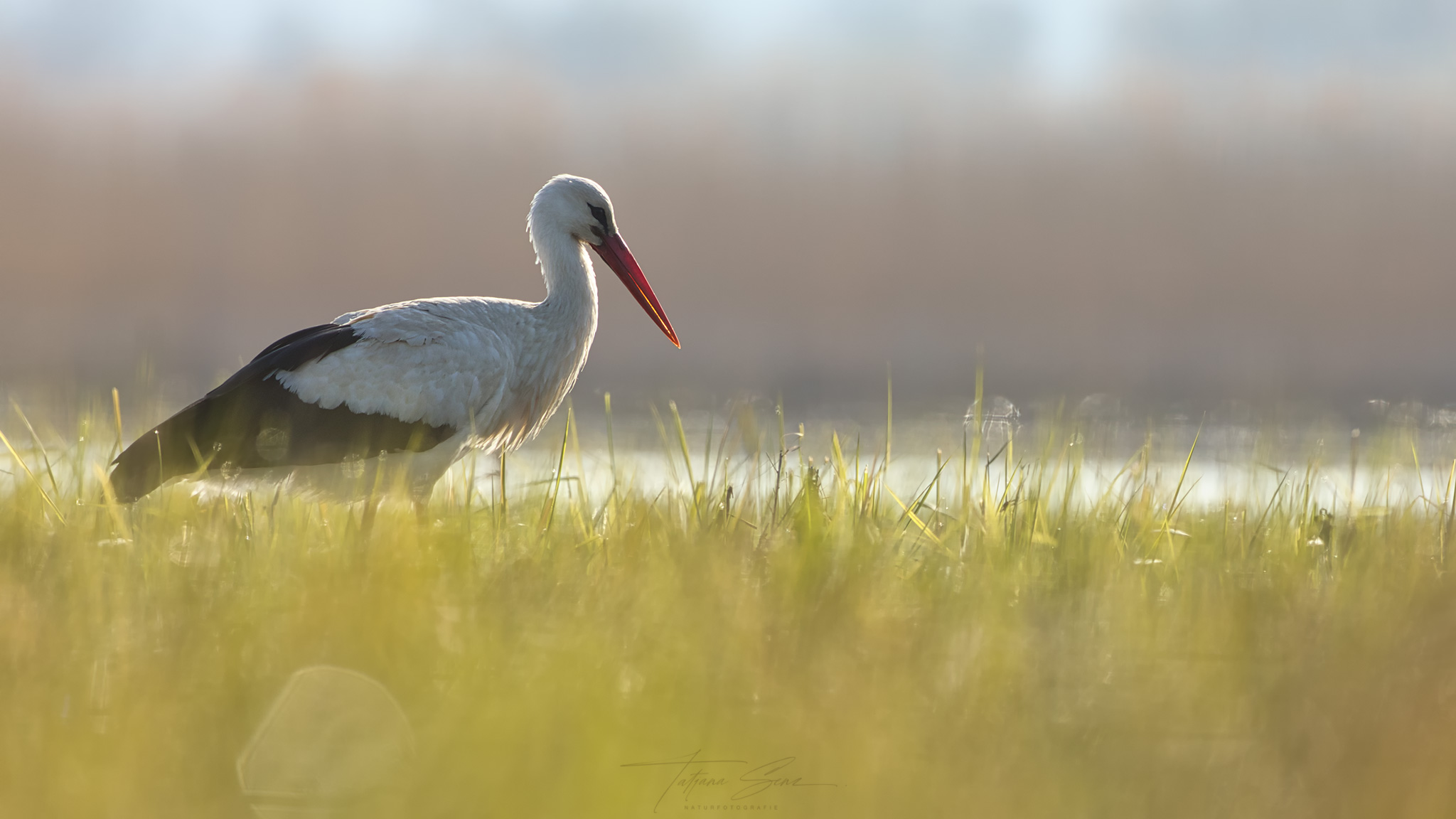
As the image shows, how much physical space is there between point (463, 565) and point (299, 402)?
2.25 m

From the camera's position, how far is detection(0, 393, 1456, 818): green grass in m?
1.59

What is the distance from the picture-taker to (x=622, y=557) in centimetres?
257

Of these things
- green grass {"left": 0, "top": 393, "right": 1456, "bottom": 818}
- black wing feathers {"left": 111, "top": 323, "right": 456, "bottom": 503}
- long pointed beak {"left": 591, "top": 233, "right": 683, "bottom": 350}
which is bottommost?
green grass {"left": 0, "top": 393, "right": 1456, "bottom": 818}

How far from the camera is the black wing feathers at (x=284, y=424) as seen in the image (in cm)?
415

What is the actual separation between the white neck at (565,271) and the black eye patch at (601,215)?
0.13 meters

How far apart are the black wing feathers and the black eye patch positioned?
4.04 feet

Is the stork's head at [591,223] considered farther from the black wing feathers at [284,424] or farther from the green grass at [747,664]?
the green grass at [747,664]

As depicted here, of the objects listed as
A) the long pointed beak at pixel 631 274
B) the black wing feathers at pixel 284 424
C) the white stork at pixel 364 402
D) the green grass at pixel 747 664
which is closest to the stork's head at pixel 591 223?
the long pointed beak at pixel 631 274

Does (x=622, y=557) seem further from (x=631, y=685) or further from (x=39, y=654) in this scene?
(x=39, y=654)

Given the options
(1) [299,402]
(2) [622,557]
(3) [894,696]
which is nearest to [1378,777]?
(3) [894,696]

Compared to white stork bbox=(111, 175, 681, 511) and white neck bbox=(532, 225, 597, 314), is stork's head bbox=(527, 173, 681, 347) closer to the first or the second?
white neck bbox=(532, 225, 597, 314)

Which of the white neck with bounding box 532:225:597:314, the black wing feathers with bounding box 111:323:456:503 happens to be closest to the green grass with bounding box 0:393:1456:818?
the black wing feathers with bounding box 111:323:456:503

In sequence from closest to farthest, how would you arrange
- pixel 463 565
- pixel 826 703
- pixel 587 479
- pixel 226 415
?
1. pixel 826 703
2. pixel 463 565
3. pixel 226 415
4. pixel 587 479

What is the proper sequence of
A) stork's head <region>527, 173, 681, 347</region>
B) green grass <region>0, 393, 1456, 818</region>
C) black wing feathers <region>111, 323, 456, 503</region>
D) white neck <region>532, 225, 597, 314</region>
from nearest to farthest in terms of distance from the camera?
1. green grass <region>0, 393, 1456, 818</region>
2. black wing feathers <region>111, 323, 456, 503</region>
3. white neck <region>532, 225, 597, 314</region>
4. stork's head <region>527, 173, 681, 347</region>
